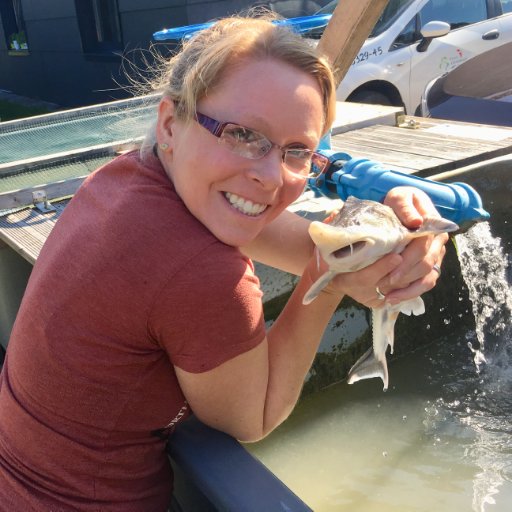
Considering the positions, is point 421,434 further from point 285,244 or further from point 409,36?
point 409,36

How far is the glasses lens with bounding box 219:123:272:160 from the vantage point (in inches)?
57.6

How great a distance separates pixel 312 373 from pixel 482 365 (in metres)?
0.99

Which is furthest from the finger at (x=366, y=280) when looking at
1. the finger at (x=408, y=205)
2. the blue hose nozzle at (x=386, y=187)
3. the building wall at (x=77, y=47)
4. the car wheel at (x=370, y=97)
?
the building wall at (x=77, y=47)

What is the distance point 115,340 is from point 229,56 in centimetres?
67

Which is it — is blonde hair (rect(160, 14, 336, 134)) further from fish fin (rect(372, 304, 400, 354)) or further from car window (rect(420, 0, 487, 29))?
car window (rect(420, 0, 487, 29))

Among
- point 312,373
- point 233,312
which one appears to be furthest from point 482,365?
point 233,312

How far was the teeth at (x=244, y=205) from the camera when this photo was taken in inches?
59.3

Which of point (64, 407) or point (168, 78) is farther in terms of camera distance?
point (168, 78)

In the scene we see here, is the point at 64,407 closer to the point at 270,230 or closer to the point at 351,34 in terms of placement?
the point at 270,230

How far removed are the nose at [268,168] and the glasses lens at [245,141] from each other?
0.04 feet

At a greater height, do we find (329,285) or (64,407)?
(329,285)

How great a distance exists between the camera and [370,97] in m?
7.82

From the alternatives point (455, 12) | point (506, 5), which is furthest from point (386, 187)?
point (506, 5)

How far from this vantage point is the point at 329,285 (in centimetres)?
158
